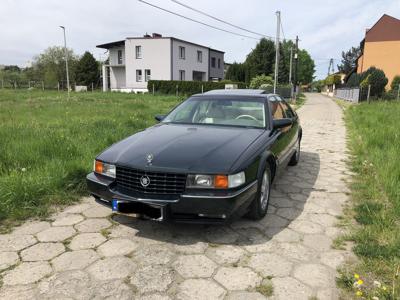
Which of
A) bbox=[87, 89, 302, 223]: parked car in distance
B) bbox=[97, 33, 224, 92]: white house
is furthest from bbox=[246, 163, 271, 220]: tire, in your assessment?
bbox=[97, 33, 224, 92]: white house

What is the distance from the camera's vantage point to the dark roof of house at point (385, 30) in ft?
128

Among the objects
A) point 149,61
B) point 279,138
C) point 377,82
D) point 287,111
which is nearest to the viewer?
point 279,138

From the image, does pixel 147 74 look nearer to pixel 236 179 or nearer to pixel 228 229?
pixel 228 229

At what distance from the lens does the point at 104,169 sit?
11.9ft

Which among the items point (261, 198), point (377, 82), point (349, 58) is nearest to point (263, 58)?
point (377, 82)

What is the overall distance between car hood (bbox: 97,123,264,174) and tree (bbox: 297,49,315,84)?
96800mm

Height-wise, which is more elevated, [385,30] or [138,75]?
[385,30]

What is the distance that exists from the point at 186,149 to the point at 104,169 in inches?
36.2

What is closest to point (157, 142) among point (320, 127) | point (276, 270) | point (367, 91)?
point (276, 270)

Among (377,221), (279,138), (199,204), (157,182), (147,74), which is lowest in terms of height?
(377,221)

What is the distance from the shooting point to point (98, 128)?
813 cm

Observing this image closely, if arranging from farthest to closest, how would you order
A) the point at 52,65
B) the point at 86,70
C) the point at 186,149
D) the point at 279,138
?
the point at 52,65 → the point at 86,70 → the point at 279,138 → the point at 186,149

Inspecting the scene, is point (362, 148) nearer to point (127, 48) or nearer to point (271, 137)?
point (271, 137)

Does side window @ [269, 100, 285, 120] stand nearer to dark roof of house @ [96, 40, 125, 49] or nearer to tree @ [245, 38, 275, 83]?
dark roof of house @ [96, 40, 125, 49]
